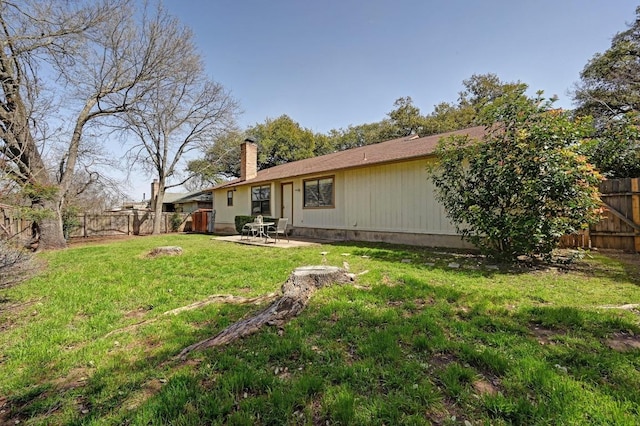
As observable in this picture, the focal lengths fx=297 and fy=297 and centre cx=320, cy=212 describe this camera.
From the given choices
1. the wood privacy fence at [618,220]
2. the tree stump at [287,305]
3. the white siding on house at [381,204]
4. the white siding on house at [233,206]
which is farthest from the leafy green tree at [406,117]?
the tree stump at [287,305]

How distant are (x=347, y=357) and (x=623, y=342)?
8.24ft

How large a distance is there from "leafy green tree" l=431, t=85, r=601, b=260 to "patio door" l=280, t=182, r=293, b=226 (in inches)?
326

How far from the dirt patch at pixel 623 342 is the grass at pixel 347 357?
0.02m

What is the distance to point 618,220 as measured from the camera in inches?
277

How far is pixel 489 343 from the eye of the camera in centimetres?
270

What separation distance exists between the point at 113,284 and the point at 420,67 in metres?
13.2

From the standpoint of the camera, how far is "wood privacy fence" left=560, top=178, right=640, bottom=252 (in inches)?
269

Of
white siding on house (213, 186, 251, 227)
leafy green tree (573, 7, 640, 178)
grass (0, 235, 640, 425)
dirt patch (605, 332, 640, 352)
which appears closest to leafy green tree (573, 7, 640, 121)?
leafy green tree (573, 7, 640, 178)

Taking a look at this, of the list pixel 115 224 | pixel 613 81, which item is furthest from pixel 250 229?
pixel 613 81

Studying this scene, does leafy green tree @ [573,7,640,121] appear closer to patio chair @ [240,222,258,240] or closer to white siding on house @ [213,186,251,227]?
patio chair @ [240,222,258,240]

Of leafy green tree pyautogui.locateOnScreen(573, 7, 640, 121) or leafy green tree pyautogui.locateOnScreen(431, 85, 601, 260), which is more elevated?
leafy green tree pyautogui.locateOnScreen(573, 7, 640, 121)

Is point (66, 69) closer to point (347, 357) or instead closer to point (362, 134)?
point (347, 357)

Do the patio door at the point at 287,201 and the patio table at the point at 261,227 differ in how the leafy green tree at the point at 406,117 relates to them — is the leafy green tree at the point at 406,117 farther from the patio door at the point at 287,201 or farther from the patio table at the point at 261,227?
the patio table at the point at 261,227

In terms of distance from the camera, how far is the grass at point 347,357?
191 centimetres
